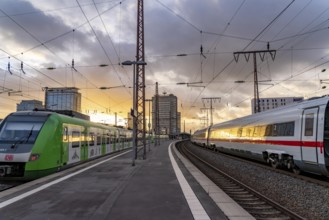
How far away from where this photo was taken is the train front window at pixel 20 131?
14434 millimetres

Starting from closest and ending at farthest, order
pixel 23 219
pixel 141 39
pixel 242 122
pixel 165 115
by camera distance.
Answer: pixel 23 219 → pixel 141 39 → pixel 242 122 → pixel 165 115

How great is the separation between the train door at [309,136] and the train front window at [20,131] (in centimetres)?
1081

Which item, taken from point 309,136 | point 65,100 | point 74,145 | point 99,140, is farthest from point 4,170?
point 65,100

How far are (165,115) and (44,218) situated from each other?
97.5m

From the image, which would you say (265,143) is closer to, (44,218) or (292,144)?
(292,144)

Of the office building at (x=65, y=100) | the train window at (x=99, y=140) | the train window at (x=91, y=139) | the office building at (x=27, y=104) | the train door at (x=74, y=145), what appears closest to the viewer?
the train door at (x=74, y=145)

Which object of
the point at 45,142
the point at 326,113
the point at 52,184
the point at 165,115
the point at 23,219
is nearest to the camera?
the point at 23,219

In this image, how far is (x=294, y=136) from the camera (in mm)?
16500

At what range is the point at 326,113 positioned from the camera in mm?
13648

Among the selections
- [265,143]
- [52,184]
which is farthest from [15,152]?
[265,143]

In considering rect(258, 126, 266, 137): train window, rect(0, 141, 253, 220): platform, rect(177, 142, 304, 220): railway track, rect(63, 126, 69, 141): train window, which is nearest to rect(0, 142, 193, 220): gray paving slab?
rect(0, 141, 253, 220): platform

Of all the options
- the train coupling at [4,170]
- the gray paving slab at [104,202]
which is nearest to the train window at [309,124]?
the gray paving slab at [104,202]

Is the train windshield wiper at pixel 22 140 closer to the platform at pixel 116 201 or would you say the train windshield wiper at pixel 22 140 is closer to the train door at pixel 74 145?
the platform at pixel 116 201

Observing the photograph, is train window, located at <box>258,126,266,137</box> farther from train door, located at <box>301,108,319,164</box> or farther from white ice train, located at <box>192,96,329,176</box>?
train door, located at <box>301,108,319,164</box>
